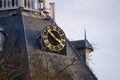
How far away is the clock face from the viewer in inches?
2351

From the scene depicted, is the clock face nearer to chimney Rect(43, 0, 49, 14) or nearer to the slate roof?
chimney Rect(43, 0, 49, 14)

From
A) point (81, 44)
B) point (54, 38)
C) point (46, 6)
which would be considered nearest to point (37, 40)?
point (54, 38)

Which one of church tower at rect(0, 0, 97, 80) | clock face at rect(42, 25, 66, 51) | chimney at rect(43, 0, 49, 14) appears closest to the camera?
church tower at rect(0, 0, 97, 80)

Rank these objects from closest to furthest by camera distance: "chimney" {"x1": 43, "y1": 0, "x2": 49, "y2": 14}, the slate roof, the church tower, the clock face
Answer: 1. the church tower
2. the clock face
3. "chimney" {"x1": 43, "y1": 0, "x2": 49, "y2": 14}
4. the slate roof

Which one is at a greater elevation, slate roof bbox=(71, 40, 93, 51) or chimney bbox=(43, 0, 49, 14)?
chimney bbox=(43, 0, 49, 14)

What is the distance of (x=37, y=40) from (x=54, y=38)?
62.2 inches

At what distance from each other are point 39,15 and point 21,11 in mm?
1687

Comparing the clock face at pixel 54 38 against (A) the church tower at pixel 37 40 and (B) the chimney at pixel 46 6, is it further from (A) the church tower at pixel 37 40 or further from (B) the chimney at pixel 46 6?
(B) the chimney at pixel 46 6

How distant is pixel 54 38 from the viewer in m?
60.7

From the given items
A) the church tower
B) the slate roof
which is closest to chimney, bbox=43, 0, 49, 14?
the church tower

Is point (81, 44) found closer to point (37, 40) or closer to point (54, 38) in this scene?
point (54, 38)

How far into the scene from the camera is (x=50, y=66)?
56906mm

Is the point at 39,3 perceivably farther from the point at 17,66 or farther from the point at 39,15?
the point at 17,66

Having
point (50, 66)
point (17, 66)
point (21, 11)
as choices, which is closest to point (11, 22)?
point (21, 11)
